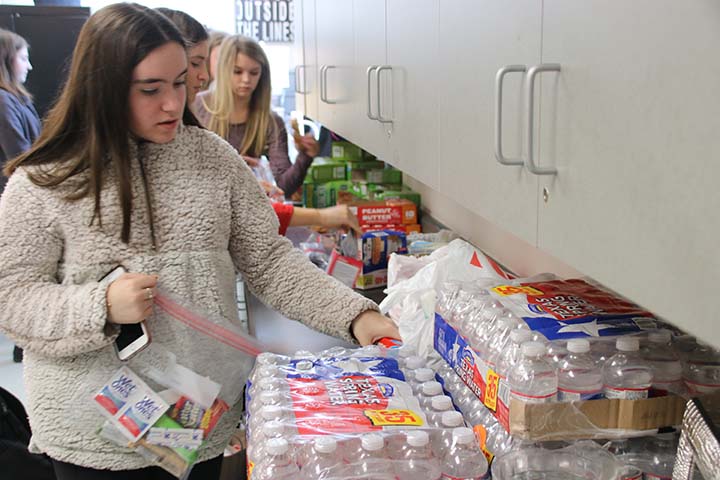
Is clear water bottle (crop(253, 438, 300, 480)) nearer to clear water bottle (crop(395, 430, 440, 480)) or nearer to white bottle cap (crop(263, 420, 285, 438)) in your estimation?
white bottle cap (crop(263, 420, 285, 438))

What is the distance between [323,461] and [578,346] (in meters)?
0.44

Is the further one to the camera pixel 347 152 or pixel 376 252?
pixel 347 152

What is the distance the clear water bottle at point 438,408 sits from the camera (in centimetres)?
131

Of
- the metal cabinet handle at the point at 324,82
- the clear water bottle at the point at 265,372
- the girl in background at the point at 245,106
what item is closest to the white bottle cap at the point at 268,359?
the clear water bottle at the point at 265,372

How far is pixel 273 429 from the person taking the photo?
4.08 feet

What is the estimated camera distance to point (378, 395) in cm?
139

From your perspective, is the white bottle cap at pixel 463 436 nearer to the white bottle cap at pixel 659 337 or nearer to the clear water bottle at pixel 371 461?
the clear water bottle at pixel 371 461

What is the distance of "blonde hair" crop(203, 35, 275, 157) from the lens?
3.66 metres

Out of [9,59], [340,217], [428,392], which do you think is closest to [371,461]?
[428,392]

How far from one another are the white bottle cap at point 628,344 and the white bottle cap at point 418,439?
13.2 inches

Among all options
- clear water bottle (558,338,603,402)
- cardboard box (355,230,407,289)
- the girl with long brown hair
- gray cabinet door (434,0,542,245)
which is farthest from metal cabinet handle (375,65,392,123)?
clear water bottle (558,338,603,402)

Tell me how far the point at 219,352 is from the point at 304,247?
1642mm

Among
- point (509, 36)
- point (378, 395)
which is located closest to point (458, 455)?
point (378, 395)

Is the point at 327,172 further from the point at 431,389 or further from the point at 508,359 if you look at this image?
the point at 508,359
